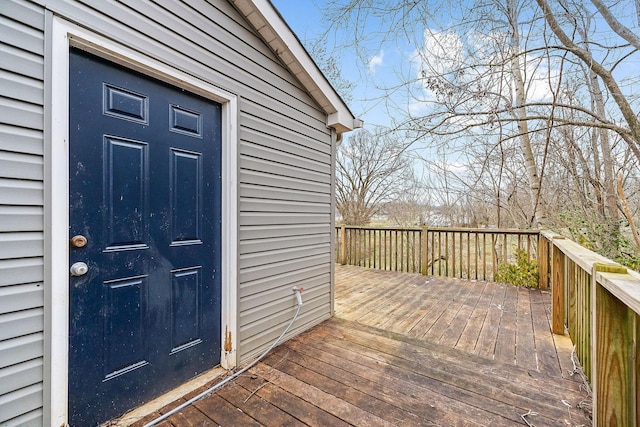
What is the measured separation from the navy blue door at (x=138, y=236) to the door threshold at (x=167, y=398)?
0.04m

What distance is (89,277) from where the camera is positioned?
4.84ft

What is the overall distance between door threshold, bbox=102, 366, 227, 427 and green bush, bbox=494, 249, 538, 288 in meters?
4.66

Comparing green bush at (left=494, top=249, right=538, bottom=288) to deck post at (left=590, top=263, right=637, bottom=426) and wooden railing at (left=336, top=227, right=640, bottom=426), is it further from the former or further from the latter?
deck post at (left=590, top=263, right=637, bottom=426)

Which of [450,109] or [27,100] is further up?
[450,109]

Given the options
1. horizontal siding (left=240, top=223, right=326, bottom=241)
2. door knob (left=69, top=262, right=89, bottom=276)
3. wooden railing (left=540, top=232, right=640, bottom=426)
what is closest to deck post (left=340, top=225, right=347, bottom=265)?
horizontal siding (left=240, top=223, right=326, bottom=241)

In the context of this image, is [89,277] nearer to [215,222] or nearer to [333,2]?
[215,222]

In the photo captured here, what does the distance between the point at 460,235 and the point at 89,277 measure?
520 centimetres

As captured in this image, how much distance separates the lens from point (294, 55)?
8.35ft

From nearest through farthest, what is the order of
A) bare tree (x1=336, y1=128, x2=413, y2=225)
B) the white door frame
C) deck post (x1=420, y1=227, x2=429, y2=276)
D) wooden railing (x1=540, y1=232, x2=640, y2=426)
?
wooden railing (x1=540, y1=232, x2=640, y2=426)
the white door frame
deck post (x1=420, y1=227, x2=429, y2=276)
bare tree (x1=336, y1=128, x2=413, y2=225)

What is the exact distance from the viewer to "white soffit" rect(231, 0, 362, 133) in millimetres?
2207

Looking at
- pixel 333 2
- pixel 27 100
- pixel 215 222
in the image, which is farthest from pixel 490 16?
pixel 27 100

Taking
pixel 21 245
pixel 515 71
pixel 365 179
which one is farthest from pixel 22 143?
pixel 365 179

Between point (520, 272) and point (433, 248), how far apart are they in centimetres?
139

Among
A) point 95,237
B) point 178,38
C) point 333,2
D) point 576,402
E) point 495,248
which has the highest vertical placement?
point 333,2
